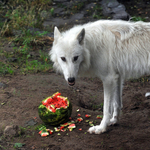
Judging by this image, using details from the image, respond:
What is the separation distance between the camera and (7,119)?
4.14m

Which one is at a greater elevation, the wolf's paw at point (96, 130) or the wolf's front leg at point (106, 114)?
the wolf's front leg at point (106, 114)

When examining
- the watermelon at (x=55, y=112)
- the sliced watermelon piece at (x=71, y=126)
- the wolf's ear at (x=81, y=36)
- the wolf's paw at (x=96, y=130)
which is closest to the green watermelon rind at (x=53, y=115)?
the watermelon at (x=55, y=112)

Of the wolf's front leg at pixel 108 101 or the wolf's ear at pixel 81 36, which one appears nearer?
the wolf's ear at pixel 81 36

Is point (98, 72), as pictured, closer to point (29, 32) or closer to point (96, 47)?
point (96, 47)

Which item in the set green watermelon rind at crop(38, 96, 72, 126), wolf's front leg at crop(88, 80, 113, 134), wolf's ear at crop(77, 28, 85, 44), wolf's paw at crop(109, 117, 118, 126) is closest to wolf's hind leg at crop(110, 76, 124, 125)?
wolf's paw at crop(109, 117, 118, 126)

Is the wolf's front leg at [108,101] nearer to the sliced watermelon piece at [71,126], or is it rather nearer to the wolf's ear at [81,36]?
the sliced watermelon piece at [71,126]

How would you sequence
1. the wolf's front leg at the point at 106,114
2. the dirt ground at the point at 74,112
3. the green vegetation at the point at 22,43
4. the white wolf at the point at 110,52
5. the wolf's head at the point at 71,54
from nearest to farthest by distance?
the wolf's head at the point at 71,54
the dirt ground at the point at 74,112
the white wolf at the point at 110,52
the wolf's front leg at the point at 106,114
the green vegetation at the point at 22,43

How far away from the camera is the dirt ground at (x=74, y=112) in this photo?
140 inches

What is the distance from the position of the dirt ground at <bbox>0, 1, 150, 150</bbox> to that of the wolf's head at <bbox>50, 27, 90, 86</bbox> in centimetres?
101

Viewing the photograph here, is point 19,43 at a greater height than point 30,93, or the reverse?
point 19,43

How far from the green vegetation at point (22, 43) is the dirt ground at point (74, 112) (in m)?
0.43

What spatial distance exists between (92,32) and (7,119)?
2190mm

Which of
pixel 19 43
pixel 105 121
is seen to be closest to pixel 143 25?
pixel 105 121

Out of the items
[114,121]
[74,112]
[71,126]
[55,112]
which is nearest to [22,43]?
[74,112]
